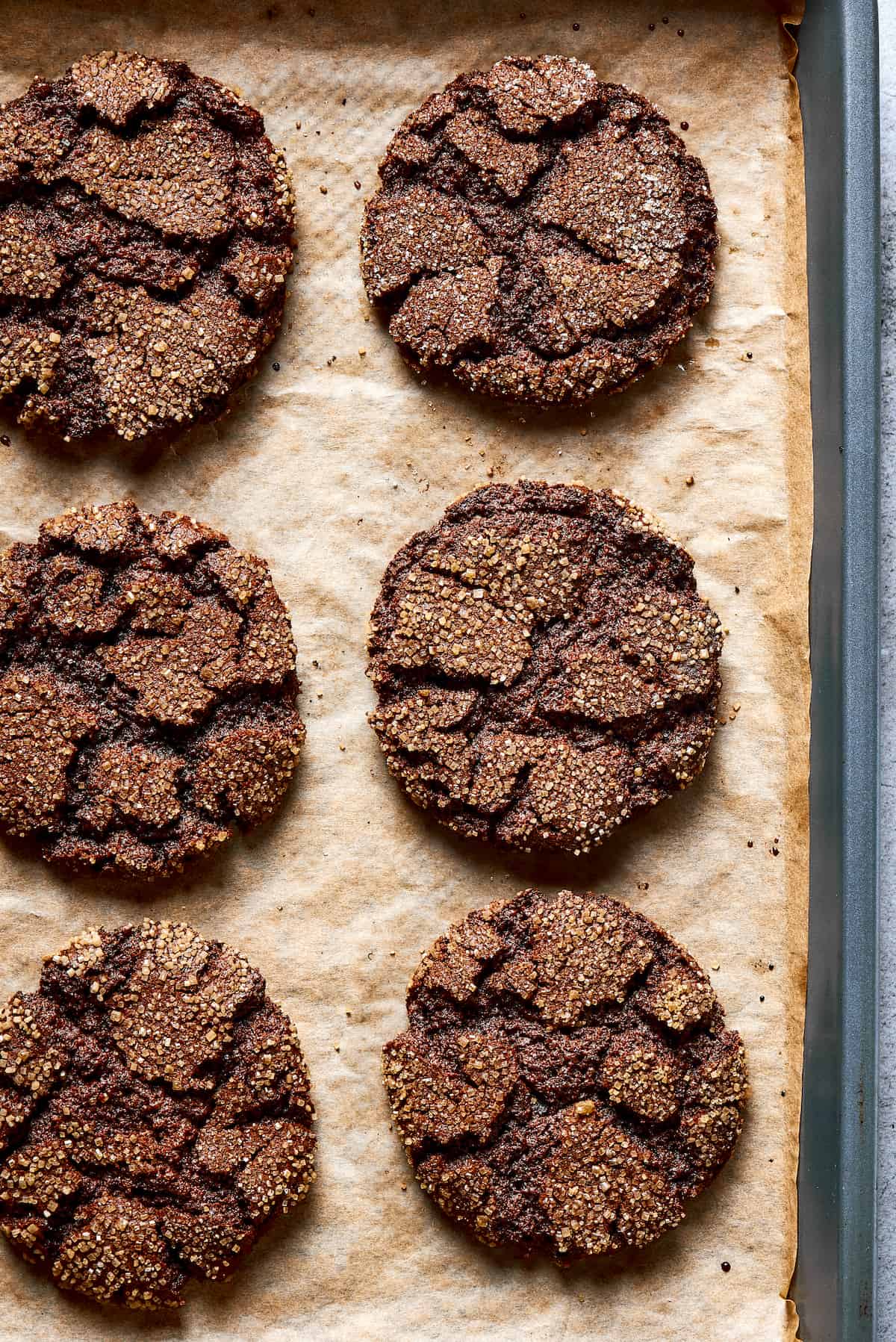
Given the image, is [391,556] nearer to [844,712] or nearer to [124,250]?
[124,250]

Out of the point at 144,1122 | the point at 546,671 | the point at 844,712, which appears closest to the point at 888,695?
the point at 844,712

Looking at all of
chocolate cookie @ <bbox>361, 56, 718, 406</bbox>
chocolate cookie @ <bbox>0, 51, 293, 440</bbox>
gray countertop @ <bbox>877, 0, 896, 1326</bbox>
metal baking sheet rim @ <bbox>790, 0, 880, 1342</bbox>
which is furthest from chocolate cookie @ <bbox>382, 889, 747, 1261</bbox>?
chocolate cookie @ <bbox>0, 51, 293, 440</bbox>

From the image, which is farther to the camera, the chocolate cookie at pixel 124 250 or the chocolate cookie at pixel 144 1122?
the chocolate cookie at pixel 124 250

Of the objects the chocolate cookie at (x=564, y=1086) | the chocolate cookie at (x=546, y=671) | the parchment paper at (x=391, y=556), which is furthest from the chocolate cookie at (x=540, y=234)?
the chocolate cookie at (x=564, y=1086)

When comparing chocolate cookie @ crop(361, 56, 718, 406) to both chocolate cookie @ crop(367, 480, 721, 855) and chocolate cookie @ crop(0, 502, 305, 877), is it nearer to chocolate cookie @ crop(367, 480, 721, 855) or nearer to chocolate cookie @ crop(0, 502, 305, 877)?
chocolate cookie @ crop(367, 480, 721, 855)

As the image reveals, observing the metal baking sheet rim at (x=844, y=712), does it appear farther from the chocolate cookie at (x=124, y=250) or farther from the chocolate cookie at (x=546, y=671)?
the chocolate cookie at (x=124, y=250)
